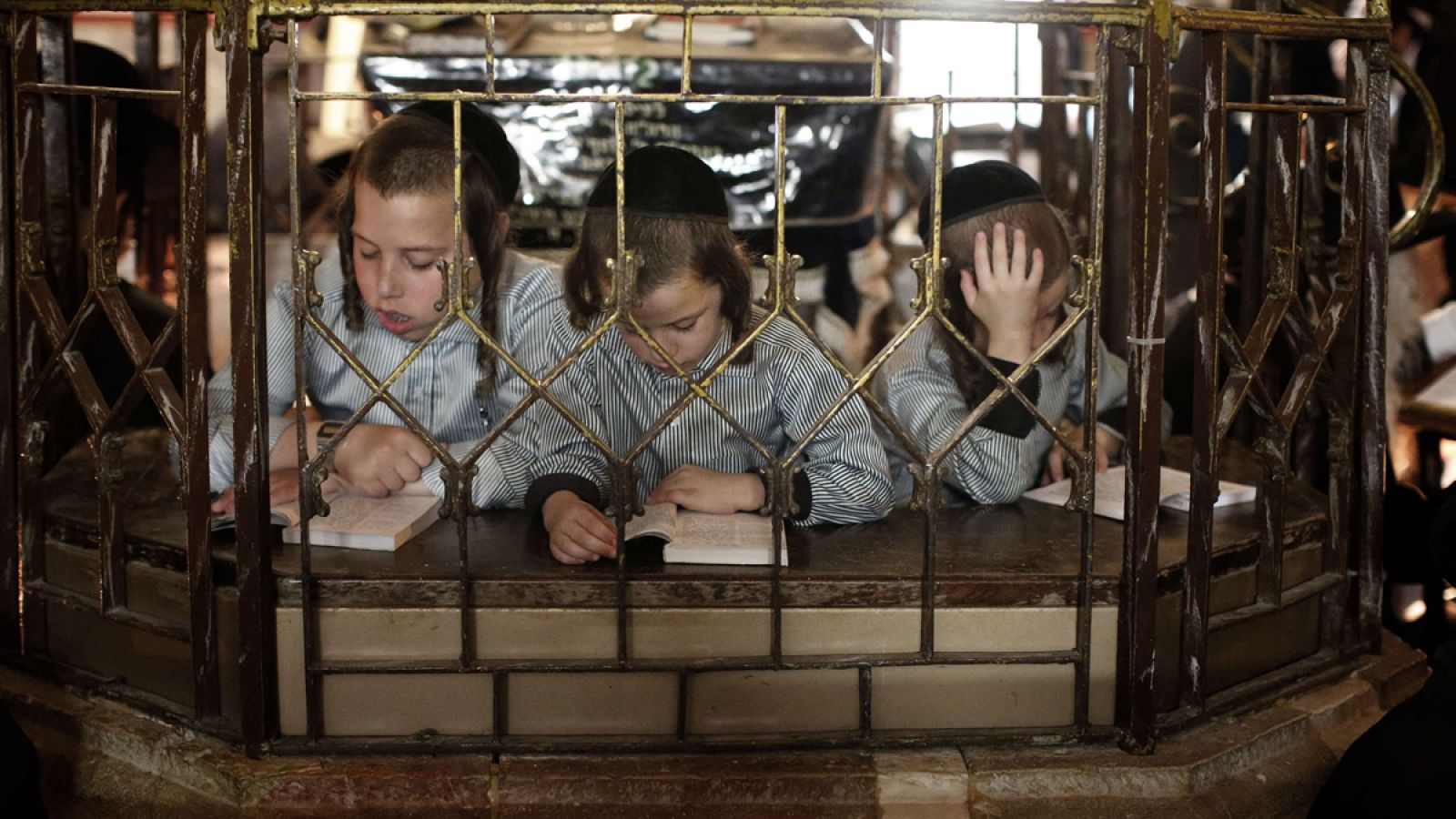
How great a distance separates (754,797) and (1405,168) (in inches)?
112

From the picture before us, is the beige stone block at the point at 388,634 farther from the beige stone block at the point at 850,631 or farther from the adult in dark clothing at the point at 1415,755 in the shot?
the adult in dark clothing at the point at 1415,755

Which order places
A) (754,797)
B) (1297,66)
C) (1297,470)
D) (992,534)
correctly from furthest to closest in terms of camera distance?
(1297,66)
(1297,470)
(992,534)
(754,797)

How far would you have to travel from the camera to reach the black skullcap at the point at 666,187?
2.56 metres

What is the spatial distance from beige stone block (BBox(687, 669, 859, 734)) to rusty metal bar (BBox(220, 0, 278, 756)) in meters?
0.69

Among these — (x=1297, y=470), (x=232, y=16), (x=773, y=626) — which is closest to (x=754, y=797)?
(x=773, y=626)

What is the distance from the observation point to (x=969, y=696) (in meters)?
2.48

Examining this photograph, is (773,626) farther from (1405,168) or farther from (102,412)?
(1405,168)

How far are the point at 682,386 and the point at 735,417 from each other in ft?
0.43

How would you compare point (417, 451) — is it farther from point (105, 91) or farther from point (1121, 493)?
point (1121, 493)

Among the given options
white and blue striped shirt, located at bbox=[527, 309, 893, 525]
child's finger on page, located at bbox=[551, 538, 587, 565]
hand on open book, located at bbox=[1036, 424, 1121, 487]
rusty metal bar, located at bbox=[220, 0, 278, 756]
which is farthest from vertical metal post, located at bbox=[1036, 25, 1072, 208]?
rusty metal bar, located at bbox=[220, 0, 278, 756]

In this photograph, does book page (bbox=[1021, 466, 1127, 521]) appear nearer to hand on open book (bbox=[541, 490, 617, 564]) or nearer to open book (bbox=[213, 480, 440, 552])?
hand on open book (bbox=[541, 490, 617, 564])

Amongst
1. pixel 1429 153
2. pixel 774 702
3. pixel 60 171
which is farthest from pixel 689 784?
pixel 60 171

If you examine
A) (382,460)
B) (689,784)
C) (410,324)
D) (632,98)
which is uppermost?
(632,98)

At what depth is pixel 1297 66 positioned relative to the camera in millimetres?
3967
